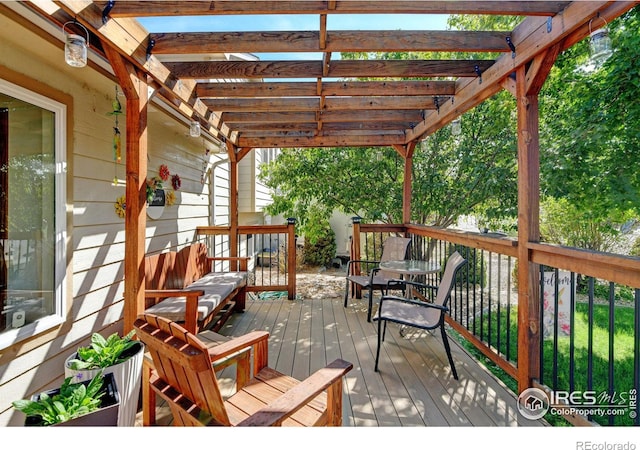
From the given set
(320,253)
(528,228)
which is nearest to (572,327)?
(528,228)

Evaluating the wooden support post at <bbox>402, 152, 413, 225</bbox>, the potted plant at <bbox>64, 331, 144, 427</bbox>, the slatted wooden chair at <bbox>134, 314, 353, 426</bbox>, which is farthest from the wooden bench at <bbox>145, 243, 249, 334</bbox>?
the wooden support post at <bbox>402, 152, 413, 225</bbox>

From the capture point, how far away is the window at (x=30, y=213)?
1998 millimetres

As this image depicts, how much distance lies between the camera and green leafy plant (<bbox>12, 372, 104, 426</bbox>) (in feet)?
4.59

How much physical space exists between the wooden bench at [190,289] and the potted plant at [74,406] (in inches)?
38.7

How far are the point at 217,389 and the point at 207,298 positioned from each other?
75.4 inches

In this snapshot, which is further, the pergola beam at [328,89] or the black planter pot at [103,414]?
the pergola beam at [328,89]

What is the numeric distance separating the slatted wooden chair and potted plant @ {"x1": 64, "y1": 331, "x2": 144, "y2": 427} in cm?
19

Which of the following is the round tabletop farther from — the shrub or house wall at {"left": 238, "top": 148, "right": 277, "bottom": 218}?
the shrub

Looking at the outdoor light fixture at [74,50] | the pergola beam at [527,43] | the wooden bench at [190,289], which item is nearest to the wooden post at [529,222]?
the pergola beam at [527,43]

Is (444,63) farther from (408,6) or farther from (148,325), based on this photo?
(148,325)

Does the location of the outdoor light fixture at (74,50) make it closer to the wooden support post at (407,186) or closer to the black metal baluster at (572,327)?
the black metal baluster at (572,327)

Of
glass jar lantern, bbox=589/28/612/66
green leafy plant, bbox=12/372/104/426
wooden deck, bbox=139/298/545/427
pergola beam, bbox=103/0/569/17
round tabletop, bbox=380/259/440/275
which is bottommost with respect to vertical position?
wooden deck, bbox=139/298/545/427

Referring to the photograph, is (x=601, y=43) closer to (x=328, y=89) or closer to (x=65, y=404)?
(x=328, y=89)

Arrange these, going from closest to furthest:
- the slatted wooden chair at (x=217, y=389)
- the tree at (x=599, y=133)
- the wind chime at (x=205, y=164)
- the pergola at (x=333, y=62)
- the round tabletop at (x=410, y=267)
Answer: the slatted wooden chair at (x=217, y=389), the pergola at (x=333, y=62), the tree at (x=599, y=133), the round tabletop at (x=410, y=267), the wind chime at (x=205, y=164)
